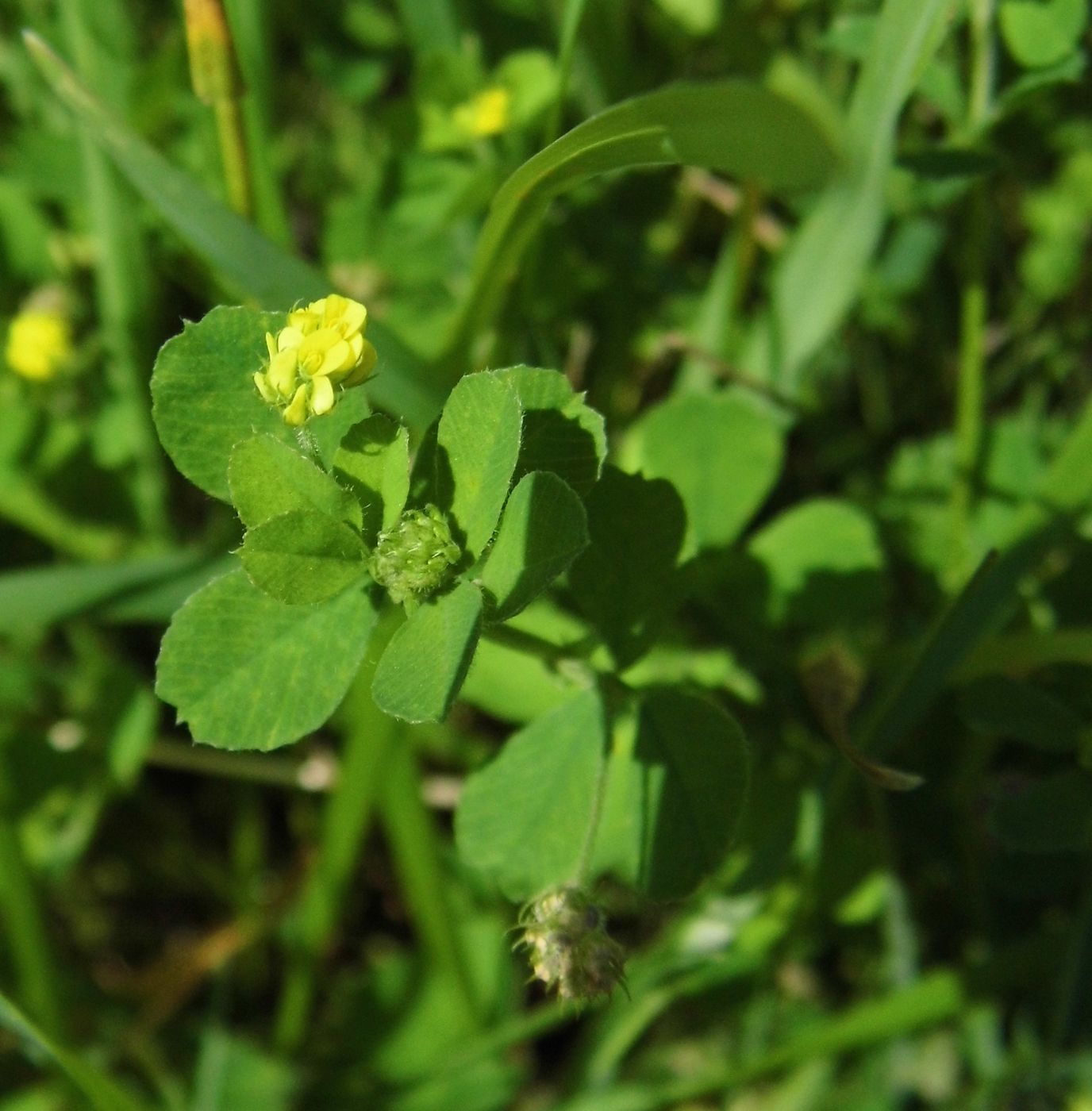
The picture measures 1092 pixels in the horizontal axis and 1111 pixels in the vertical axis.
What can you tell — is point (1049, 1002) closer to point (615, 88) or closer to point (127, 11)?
point (615, 88)

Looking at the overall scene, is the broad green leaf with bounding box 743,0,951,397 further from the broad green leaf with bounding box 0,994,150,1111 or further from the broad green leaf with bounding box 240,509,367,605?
the broad green leaf with bounding box 0,994,150,1111

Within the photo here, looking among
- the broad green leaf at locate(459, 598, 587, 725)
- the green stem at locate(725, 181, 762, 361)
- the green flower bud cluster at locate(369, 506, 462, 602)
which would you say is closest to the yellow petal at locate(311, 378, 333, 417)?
the green flower bud cluster at locate(369, 506, 462, 602)

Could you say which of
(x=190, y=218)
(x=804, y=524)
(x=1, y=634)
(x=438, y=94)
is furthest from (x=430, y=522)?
(x=1, y=634)

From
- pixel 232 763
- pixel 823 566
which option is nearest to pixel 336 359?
pixel 823 566

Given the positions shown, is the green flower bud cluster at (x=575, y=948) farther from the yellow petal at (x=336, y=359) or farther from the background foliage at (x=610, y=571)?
the yellow petal at (x=336, y=359)

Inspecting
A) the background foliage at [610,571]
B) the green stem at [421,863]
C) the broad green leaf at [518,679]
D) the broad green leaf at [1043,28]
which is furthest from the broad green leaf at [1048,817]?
the broad green leaf at [1043,28]

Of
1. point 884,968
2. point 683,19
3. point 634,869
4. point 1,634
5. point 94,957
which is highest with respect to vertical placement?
point 683,19
